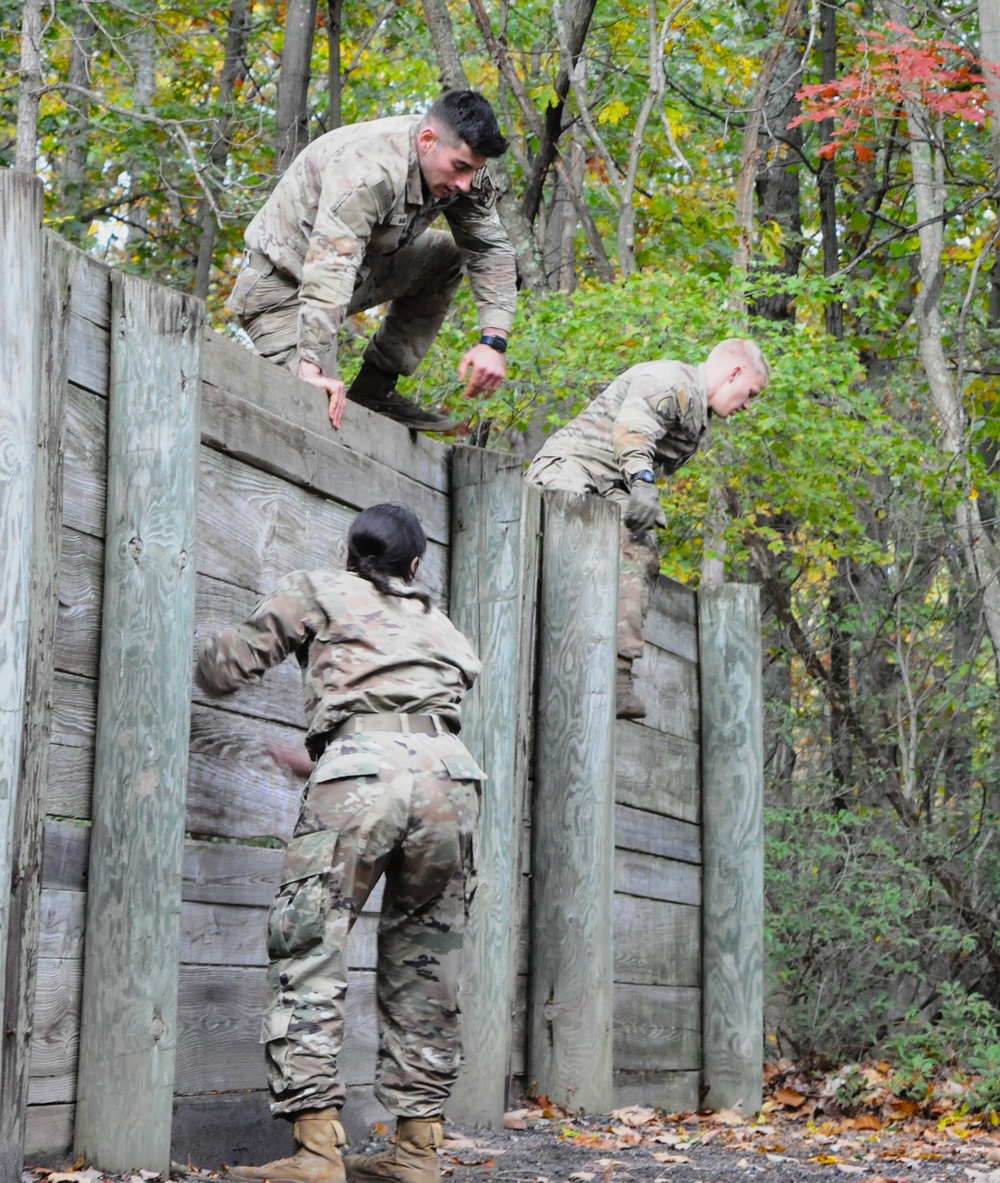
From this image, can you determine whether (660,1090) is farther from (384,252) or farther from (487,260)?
(384,252)

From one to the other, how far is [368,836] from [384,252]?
2.43 m

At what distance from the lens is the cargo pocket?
4051mm

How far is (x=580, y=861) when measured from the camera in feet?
19.7

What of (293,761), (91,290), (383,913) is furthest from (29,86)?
(383,913)

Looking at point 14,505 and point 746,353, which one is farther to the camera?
point 746,353

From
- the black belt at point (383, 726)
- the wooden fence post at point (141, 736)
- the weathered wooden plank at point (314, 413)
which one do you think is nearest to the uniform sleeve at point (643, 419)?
the weathered wooden plank at point (314, 413)

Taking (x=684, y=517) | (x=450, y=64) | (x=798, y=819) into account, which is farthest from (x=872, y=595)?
(x=450, y=64)

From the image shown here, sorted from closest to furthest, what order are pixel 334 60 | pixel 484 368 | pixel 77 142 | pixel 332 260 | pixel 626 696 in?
pixel 332 260 → pixel 484 368 → pixel 626 696 → pixel 334 60 → pixel 77 142

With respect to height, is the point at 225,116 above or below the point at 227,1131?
above

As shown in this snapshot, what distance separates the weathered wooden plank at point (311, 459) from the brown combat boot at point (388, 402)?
256mm

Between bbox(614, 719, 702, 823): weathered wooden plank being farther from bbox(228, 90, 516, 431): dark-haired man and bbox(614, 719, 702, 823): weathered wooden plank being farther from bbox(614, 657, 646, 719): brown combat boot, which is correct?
bbox(228, 90, 516, 431): dark-haired man

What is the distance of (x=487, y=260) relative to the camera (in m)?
6.10

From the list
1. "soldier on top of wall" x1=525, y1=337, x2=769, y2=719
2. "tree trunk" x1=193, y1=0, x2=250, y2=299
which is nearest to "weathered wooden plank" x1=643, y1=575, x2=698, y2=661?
"soldier on top of wall" x1=525, y1=337, x2=769, y2=719

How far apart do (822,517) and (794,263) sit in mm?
4522
